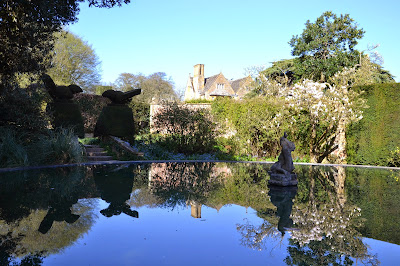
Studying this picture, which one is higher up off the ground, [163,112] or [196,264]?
[163,112]

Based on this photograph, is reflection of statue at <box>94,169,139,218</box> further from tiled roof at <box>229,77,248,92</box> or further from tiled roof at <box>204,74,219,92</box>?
tiled roof at <box>229,77,248,92</box>

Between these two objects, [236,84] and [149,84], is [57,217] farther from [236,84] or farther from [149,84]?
[236,84]

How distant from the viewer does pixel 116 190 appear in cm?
741

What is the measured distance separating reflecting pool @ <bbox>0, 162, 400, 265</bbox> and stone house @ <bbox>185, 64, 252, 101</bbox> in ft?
135

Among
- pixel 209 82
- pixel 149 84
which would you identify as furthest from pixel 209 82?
pixel 149 84

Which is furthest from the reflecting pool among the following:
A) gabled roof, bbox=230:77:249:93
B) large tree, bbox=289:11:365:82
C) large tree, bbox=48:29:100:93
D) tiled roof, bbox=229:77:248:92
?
tiled roof, bbox=229:77:248:92

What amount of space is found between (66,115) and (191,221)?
1132 cm

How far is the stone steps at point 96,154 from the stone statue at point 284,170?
6930 millimetres

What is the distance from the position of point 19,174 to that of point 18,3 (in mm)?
4412

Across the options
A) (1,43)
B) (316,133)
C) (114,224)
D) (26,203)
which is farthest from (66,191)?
(316,133)

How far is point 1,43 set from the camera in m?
8.52

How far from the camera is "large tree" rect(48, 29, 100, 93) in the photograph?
1362 inches

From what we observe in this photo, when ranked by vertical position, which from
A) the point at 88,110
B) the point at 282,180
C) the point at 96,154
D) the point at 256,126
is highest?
the point at 88,110

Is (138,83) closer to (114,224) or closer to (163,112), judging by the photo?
(163,112)
